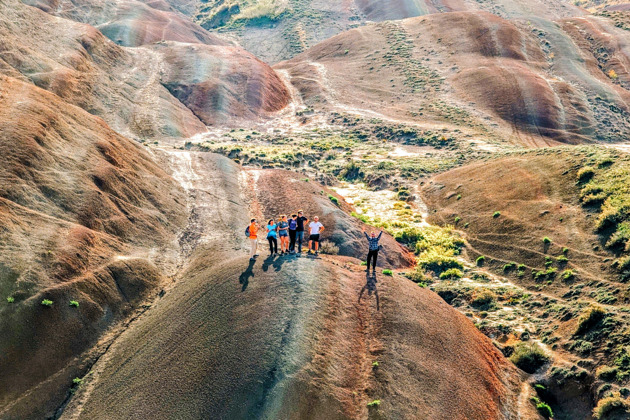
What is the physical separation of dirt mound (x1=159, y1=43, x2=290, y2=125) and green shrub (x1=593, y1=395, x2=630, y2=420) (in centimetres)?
4958

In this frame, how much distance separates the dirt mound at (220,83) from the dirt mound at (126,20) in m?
7.11

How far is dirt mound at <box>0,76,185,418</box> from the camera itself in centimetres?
1791

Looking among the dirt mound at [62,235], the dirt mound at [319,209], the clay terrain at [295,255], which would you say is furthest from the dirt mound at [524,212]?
the dirt mound at [62,235]

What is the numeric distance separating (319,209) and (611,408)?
1949cm

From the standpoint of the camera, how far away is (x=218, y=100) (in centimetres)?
6197

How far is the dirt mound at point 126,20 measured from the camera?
2906 inches

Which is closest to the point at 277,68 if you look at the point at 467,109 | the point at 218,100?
the point at 218,100

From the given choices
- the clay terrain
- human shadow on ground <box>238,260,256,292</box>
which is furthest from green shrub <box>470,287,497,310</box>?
human shadow on ground <box>238,260,256,292</box>

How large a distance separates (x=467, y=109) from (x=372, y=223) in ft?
104

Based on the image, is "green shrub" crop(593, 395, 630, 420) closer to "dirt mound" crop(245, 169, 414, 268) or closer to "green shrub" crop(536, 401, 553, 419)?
"green shrub" crop(536, 401, 553, 419)

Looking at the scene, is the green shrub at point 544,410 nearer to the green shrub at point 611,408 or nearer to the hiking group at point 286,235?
the green shrub at point 611,408

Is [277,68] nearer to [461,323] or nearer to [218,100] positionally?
[218,100]

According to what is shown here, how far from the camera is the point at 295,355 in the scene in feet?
53.5

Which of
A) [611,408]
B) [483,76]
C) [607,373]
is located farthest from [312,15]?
[611,408]
